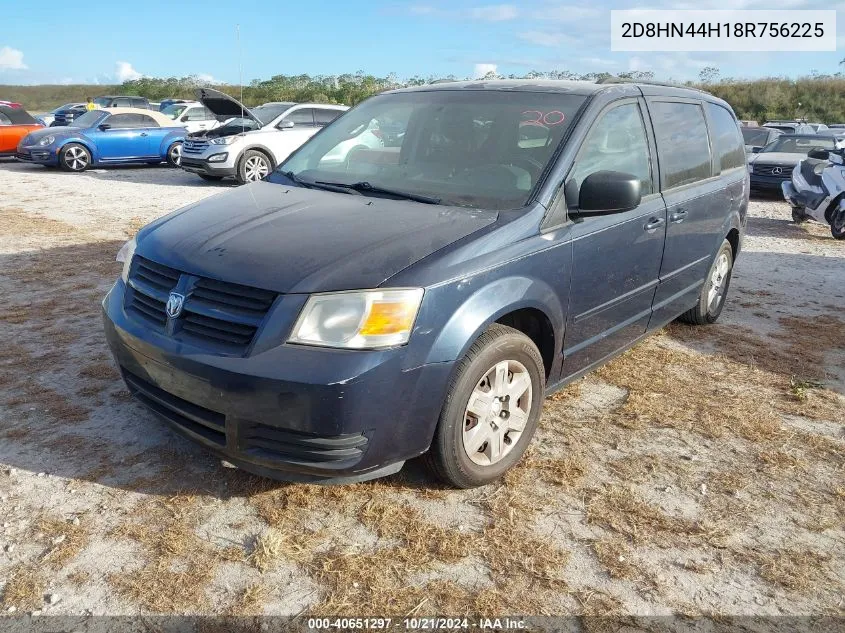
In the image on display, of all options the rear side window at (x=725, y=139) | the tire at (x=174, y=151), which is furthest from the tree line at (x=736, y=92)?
the rear side window at (x=725, y=139)

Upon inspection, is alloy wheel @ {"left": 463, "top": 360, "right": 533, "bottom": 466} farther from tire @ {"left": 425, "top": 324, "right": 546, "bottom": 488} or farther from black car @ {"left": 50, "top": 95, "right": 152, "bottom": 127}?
black car @ {"left": 50, "top": 95, "right": 152, "bottom": 127}

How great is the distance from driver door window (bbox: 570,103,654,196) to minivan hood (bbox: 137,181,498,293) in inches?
28.8

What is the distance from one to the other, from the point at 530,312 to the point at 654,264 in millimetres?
1290

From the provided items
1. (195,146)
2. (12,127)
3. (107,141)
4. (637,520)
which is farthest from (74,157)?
(637,520)

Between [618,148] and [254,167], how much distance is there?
10.7 meters

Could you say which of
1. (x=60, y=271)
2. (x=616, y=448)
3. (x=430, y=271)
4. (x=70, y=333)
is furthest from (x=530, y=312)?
(x=60, y=271)

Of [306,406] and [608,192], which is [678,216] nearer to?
[608,192]

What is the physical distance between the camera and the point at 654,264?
414cm

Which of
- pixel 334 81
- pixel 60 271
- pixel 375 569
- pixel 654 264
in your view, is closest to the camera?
pixel 375 569

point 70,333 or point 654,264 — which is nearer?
point 654,264

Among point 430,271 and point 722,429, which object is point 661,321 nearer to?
point 722,429

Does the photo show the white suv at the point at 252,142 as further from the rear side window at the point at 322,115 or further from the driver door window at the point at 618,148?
the driver door window at the point at 618,148

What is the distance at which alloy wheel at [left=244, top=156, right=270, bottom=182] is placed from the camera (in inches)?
525

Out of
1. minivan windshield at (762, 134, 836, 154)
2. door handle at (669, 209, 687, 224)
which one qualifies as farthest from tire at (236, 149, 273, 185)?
minivan windshield at (762, 134, 836, 154)
